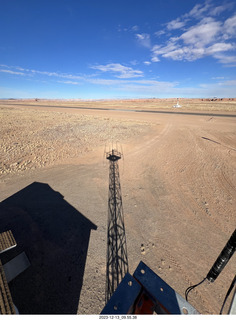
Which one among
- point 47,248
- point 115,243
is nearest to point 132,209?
point 115,243

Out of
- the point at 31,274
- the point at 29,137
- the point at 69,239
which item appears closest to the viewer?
the point at 31,274

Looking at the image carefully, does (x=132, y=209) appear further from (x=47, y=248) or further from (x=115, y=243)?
(x=47, y=248)

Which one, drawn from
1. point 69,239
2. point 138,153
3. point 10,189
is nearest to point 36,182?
point 10,189

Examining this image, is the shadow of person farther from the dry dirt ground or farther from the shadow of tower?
the shadow of tower

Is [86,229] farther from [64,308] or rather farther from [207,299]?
[207,299]

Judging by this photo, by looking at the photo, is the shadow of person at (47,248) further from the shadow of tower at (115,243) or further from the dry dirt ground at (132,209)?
the shadow of tower at (115,243)

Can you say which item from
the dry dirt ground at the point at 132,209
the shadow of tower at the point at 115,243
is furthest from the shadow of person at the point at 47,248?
the shadow of tower at the point at 115,243

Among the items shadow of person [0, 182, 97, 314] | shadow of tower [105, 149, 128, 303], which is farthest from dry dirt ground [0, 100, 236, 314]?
shadow of tower [105, 149, 128, 303]
